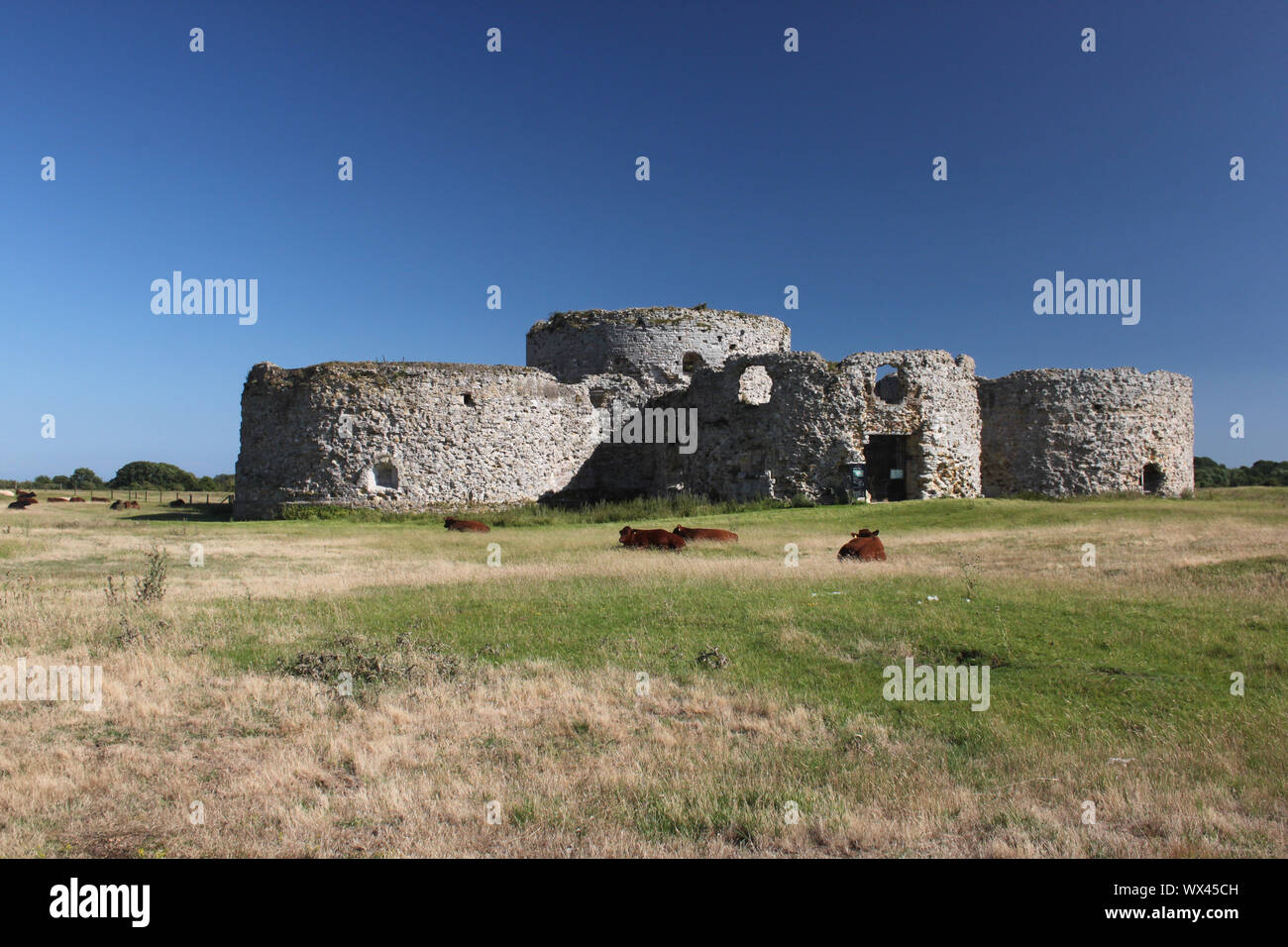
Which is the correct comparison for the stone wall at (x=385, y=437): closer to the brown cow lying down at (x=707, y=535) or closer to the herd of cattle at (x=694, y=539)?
the herd of cattle at (x=694, y=539)

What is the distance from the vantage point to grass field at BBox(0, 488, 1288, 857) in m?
3.91

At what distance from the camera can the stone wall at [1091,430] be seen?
1113 inches

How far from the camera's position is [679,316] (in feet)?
108

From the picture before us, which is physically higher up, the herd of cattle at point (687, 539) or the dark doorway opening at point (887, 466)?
the dark doorway opening at point (887, 466)

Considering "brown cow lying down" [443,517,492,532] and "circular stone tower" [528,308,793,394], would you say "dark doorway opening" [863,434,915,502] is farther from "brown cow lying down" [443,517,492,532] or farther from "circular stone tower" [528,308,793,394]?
"brown cow lying down" [443,517,492,532]

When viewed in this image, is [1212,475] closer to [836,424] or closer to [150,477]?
[836,424]

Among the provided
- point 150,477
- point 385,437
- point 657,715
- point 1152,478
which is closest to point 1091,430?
point 1152,478

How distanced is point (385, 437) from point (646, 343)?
11.6 metres

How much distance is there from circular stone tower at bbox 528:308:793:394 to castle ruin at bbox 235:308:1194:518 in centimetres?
162

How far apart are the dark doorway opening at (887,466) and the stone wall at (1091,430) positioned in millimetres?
5680

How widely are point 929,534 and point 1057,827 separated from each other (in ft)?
46.1

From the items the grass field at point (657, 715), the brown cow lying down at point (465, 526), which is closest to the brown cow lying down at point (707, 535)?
the grass field at point (657, 715)
